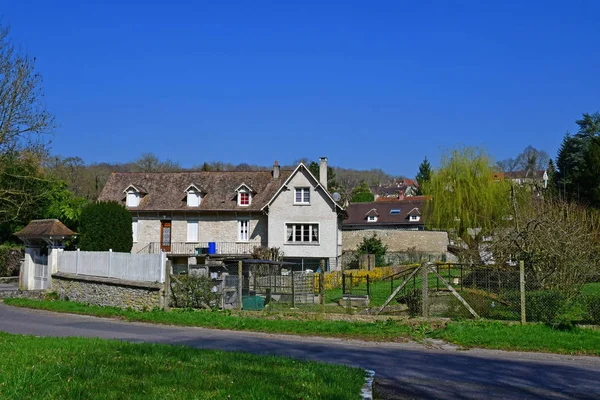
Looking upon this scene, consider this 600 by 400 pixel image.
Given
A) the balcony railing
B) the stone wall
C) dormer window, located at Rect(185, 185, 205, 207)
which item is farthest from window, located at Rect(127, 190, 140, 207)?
the stone wall

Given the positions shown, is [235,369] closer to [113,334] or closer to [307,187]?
[113,334]

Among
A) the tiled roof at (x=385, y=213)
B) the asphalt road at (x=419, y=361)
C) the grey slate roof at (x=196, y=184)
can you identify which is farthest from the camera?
the tiled roof at (x=385, y=213)

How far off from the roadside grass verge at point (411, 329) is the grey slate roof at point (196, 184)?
2622 cm

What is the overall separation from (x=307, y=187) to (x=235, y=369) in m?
38.6

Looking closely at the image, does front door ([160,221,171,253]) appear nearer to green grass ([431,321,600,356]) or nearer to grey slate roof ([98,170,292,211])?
grey slate roof ([98,170,292,211])

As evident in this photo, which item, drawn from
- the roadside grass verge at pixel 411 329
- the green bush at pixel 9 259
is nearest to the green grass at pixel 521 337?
the roadside grass verge at pixel 411 329

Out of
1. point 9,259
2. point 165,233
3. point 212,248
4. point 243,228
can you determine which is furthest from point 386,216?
point 9,259

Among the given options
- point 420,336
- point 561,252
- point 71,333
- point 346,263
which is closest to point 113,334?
point 71,333

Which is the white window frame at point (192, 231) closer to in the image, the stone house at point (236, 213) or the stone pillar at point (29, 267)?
the stone house at point (236, 213)

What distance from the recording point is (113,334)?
18156 millimetres

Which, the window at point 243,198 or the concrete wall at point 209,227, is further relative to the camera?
the window at point 243,198

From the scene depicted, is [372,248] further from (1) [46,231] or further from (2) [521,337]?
(2) [521,337]

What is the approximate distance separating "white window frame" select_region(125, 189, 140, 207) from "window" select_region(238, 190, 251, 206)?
26.9 ft

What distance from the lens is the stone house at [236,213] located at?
47.4 meters
